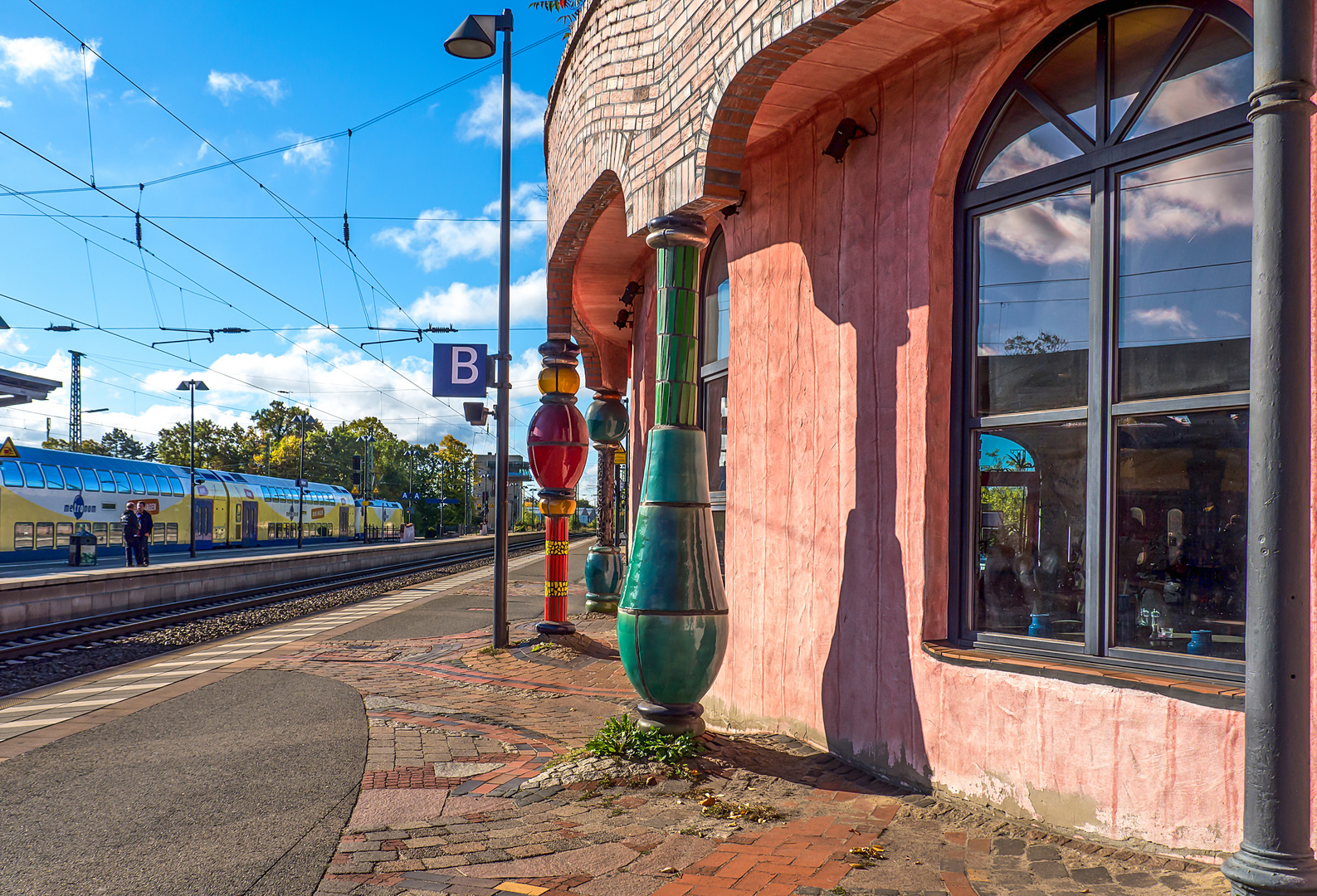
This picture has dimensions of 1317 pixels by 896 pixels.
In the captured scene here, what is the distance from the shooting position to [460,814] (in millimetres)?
4414

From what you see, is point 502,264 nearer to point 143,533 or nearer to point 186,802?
point 186,802

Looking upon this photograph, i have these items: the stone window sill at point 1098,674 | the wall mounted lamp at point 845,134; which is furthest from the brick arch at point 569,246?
the stone window sill at point 1098,674

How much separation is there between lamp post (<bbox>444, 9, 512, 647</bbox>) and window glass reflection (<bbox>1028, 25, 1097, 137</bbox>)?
7156 millimetres

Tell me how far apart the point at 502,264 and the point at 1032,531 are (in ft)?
26.1

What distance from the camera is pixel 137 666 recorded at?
992 centimetres

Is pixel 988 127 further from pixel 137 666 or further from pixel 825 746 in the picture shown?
pixel 137 666

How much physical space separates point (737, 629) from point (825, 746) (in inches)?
46.7

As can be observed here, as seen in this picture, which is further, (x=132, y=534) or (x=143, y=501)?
(x=143, y=501)

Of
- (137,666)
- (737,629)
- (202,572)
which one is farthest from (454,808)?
(202,572)

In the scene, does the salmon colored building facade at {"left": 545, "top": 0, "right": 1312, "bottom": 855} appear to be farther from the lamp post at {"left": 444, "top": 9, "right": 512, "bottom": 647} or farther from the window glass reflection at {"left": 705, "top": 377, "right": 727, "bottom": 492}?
the lamp post at {"left": 444, "top": 9, "right": 512, "bottom": 647}

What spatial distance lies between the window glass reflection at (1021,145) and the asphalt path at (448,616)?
9349 millimetres

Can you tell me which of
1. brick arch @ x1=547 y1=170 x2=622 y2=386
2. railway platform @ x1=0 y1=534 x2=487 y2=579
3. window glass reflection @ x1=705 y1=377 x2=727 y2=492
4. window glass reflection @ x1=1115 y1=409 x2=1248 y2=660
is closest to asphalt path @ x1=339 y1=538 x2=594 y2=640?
brick arch @ x1=547 y1=170 x2=622 y2=386

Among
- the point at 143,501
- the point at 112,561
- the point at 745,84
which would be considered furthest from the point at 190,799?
the point at 112,561

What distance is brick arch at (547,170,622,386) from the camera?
26.0 ft
